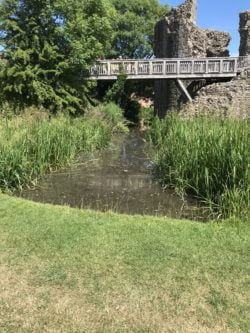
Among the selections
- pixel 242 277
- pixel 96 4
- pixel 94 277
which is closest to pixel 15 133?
Answer: pixel 94 277

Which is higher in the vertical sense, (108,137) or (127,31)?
(127,31)

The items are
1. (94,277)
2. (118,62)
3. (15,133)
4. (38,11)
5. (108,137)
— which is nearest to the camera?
(94,277)

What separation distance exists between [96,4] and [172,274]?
17696mm

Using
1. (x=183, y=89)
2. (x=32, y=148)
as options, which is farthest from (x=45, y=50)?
(x=32, y=148)

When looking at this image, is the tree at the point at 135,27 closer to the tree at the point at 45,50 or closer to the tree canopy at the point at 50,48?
the tree canopy at the point at 50,48

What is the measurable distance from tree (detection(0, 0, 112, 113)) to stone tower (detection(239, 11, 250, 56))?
9251mm

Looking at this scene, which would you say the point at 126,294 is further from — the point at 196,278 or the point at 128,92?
the point at 128,92

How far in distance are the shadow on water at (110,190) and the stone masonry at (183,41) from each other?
48.1 ft

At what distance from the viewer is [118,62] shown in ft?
72.2

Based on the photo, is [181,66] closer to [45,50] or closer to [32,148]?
[45,50]

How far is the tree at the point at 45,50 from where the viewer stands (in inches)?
685

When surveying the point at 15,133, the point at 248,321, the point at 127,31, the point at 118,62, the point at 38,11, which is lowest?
the point at 248,321

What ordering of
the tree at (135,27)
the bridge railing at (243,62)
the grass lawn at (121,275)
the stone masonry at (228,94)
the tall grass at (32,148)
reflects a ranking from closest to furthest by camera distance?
the grass lawn at (121,275)
the tall grass at (32,148)
the stone masonry at (228,94)
the bridge railing at (243,62)
the tree at (135,27)

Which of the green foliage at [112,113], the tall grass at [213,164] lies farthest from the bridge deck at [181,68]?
the tall grass at [213,164]
